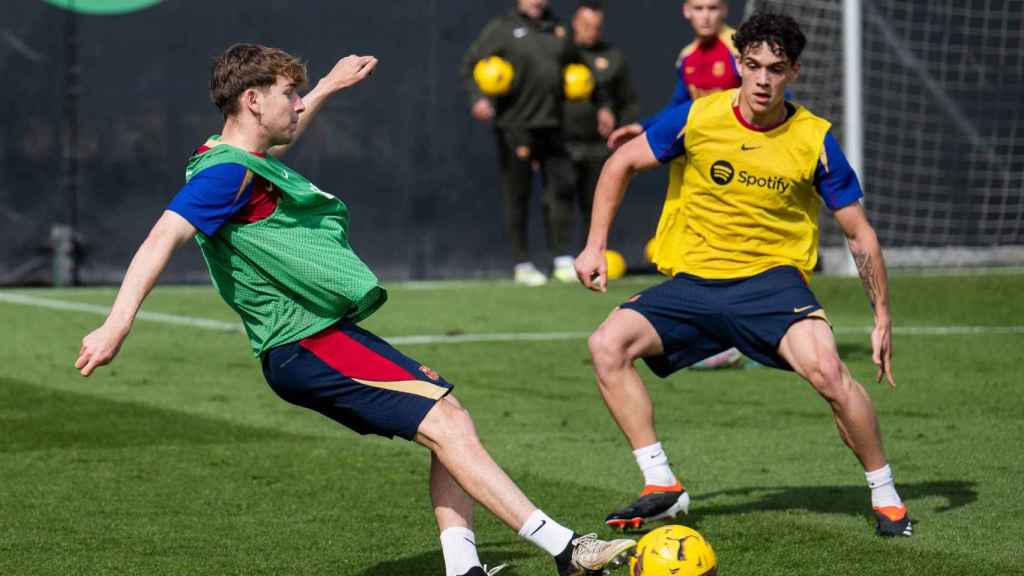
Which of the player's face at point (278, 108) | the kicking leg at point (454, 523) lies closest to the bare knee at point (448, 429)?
the kicking leg at point (454, 523)

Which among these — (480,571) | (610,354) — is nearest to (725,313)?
(610,354)

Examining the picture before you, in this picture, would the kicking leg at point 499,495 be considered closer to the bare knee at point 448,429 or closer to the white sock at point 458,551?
the bare knee at point 448,429

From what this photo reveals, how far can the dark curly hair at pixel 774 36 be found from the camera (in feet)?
20.5

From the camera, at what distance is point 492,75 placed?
15.6m

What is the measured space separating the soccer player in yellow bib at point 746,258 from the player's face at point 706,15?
356cm

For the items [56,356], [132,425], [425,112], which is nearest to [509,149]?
[425,112]

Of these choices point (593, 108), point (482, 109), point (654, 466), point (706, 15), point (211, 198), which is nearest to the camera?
point (211, 198)

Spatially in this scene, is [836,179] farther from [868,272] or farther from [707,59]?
[707,59]

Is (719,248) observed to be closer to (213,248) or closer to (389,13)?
(213,248)

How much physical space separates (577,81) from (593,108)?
485 millimetres

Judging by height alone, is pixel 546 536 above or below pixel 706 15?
below

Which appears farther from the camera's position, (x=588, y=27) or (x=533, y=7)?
(x=588, y=27)

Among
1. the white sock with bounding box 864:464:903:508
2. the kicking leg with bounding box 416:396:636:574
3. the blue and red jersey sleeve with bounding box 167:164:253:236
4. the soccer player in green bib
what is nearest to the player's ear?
the soccer player in green bib

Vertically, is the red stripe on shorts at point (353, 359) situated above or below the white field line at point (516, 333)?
above
